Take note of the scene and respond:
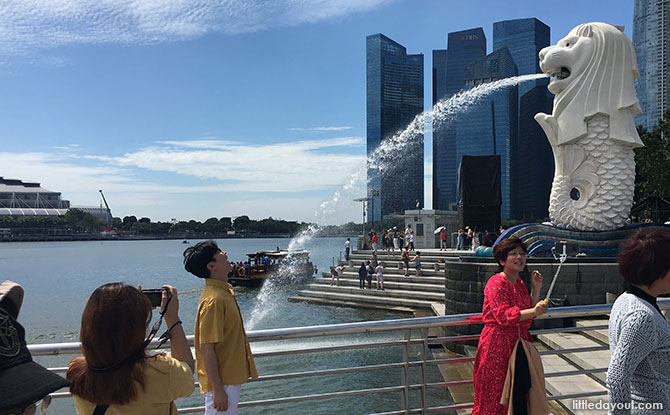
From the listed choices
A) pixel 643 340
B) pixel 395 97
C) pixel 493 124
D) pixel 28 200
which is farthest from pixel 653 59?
pixel 28 200

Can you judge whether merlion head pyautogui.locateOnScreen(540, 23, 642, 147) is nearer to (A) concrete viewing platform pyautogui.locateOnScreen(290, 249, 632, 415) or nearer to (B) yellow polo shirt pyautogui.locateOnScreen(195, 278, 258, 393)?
(A) concrete viewing platform pyautogui.locateOnScreen(290, 249, 632, 415)

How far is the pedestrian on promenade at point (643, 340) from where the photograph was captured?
2.15 m

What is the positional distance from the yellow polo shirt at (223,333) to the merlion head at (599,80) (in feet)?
42.2

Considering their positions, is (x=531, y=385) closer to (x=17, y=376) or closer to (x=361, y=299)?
(x=17, y=376)

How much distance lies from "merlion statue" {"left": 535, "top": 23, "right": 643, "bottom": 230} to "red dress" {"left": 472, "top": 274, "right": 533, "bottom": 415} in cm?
1169

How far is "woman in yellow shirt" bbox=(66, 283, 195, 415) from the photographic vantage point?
1.75 m

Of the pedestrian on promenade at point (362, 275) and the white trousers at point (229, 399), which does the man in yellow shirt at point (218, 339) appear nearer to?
the white trousers at point (229, 399)

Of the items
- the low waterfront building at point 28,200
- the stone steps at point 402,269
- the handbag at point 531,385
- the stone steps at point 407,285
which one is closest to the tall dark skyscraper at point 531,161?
the stone steps at point 402,269

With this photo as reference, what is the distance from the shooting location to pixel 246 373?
2842mm

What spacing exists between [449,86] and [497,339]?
113720 mm

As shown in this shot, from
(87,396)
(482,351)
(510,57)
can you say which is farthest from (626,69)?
(510,57)

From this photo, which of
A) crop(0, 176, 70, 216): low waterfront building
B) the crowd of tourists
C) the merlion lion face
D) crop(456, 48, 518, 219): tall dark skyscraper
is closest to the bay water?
the crowd of tourists

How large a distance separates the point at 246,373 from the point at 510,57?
123665mm

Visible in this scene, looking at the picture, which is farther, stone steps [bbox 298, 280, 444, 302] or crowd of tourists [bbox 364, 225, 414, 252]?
crowd of tourists [bbox 364, 225, 414, 252]
